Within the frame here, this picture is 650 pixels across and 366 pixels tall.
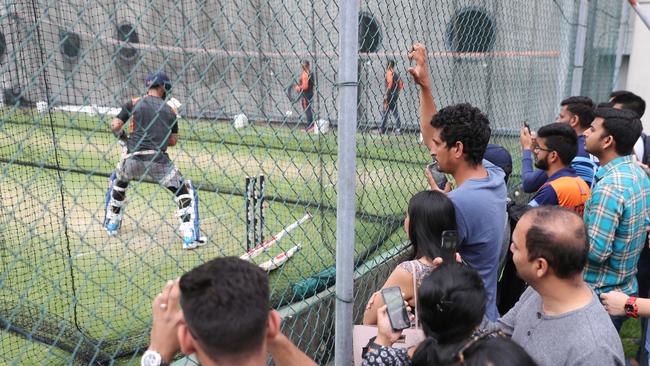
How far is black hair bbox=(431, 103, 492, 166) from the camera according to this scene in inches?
102

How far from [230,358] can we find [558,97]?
6.22 meters

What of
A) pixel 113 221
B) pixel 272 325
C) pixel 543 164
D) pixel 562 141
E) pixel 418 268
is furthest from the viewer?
pixel 113 221

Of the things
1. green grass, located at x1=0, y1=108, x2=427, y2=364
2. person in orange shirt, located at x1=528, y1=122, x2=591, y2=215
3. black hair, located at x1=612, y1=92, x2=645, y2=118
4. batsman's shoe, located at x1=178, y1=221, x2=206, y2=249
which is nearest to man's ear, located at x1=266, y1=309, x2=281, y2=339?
green grass, located at x1=0, y1=108, x2=427, y2=364

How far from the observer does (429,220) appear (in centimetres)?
228

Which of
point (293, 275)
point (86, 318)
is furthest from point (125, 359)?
point (293, 275)

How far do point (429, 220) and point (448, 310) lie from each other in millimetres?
623

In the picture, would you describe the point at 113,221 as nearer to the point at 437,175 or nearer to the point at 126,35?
the point at 437,175

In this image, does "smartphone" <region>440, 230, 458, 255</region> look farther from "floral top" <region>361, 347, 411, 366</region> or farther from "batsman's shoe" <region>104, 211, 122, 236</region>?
"batsman's shoe" <region>104, 211, 122, 236</region>

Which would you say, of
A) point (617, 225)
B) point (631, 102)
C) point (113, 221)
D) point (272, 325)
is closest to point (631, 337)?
point (617, 225)

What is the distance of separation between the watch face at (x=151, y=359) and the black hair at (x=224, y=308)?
0.13m

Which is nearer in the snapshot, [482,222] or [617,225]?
[482,222]

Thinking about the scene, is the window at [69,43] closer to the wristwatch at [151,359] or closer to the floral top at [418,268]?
the wristwatch at [151,359]

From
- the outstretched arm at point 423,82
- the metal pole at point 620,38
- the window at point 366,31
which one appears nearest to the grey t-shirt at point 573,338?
the outstretched arm at point 423,82

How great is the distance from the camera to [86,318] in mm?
4195
